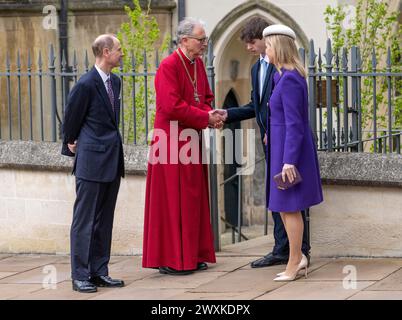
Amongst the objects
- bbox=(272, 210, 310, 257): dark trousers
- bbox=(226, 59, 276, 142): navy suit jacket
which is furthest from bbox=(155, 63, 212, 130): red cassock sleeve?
bbox=(272, 210, 310, 257): dark trousers

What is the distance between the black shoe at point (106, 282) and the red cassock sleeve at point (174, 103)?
4.00 feet

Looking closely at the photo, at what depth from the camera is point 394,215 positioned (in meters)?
9.15

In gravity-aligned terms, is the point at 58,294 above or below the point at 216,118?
below

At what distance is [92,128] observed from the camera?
8430 mm

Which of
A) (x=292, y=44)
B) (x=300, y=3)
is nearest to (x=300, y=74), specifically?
(x=292, y=44)

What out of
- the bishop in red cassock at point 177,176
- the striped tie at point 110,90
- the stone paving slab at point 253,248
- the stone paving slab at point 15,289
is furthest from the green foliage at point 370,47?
the stone paving slab at point 15,289

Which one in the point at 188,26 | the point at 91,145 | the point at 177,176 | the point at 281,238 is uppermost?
the point at 188,26

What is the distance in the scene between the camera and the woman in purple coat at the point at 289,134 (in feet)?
27.1

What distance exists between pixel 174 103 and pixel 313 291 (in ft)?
5.52

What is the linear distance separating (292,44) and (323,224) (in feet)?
5.60

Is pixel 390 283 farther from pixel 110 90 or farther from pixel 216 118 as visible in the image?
pixel 110 90

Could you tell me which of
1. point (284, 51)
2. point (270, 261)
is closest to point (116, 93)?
point (284, 51)

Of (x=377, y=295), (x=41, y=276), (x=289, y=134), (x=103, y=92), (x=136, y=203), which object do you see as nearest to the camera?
(x=377, y=295)

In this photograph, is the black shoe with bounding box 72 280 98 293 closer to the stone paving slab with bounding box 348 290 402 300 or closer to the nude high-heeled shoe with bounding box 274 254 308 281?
the nude high-heeled shoe with bounding box 274 254 308 281
